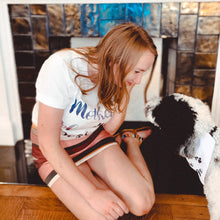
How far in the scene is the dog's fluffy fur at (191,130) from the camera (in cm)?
91

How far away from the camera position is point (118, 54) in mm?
833

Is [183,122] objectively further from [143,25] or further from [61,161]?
[143,25]

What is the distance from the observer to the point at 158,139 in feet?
5.42

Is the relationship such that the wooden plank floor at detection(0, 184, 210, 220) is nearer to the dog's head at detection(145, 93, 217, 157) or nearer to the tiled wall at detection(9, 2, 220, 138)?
the dog's head at detection(145, 93, 217, 157)

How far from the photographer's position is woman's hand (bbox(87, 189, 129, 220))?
2.97ft

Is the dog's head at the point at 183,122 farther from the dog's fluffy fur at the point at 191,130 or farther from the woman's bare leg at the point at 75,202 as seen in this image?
the woman's bare leg at the point at 75,202

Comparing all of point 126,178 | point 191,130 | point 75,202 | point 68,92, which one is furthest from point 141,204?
point 68,92

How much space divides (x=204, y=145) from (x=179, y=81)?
0.72m

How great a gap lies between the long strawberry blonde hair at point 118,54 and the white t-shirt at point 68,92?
3 centimetres

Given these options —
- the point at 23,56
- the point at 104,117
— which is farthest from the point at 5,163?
the point at 104,117

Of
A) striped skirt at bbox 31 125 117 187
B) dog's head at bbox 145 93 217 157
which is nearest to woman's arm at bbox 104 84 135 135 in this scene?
striped skirt at bbox 31 125 117 187

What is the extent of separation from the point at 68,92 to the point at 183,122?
428 millimetres

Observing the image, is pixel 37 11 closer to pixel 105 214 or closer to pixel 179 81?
pixel 179 81

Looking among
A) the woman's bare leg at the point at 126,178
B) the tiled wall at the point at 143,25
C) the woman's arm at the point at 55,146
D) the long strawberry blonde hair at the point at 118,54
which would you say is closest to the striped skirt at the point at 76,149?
the woman's bare leg at the point at 126,178
